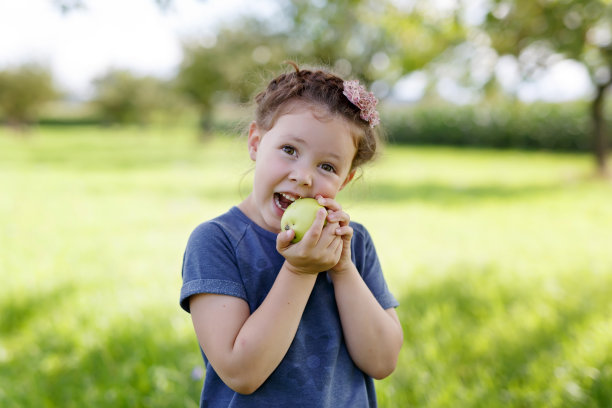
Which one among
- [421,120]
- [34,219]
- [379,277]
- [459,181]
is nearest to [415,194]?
[459,181]

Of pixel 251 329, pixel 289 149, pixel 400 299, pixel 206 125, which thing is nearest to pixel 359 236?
pixel 289 149

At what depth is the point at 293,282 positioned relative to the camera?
4.32 ft

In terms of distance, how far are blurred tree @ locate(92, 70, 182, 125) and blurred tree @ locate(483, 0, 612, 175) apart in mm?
33033

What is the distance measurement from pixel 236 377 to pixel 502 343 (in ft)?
7.32

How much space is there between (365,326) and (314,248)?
1.01 feet

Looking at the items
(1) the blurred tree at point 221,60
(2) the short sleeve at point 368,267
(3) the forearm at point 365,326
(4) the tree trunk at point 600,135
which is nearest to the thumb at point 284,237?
(3) the forearm at point 365,326

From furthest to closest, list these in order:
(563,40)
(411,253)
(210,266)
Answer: (563,40) < (411,253) < (210,266)

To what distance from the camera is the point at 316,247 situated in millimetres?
1294

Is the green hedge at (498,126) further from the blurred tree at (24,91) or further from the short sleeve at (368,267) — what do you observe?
the blurred tree at (24,91)

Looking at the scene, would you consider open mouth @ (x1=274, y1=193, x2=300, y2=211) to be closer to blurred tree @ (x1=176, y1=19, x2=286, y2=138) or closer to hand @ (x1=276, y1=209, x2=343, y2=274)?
hand @ (x1=276, y1=209, x2=343, y2=274)

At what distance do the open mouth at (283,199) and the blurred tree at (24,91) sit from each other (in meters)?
37.1

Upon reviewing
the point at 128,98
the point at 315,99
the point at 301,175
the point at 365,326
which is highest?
the point at 315,99

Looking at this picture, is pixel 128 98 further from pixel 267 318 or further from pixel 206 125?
pixel 267 318

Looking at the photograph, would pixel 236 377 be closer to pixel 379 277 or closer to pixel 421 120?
pixel 379 277
